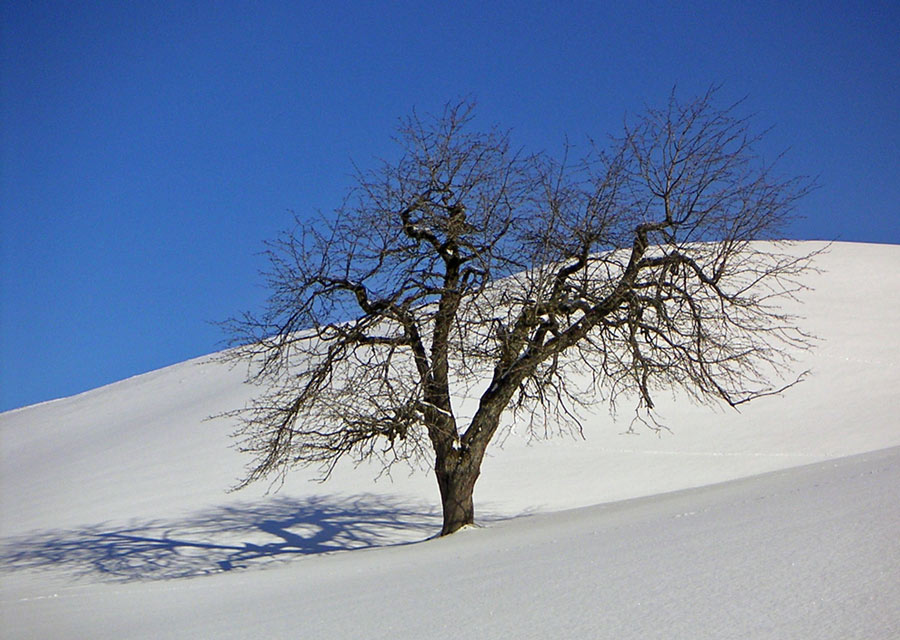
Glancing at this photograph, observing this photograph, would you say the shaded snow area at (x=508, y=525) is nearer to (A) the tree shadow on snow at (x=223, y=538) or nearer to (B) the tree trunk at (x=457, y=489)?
(A) the tree shadow on snow at (x=223, y=538)

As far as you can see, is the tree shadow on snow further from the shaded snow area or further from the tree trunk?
the tree trunk

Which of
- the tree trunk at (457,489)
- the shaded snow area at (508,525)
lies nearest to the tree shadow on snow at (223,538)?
the shaded snow area at (508,525)

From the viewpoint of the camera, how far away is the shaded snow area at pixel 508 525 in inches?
172

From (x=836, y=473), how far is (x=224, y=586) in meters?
6.32

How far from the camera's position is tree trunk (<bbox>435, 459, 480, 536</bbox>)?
446 inches

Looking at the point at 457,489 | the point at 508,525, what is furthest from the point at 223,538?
the point at 508,525

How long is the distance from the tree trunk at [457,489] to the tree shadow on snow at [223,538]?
7.42 feet

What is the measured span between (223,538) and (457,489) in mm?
5706

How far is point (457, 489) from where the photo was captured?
11.3 m

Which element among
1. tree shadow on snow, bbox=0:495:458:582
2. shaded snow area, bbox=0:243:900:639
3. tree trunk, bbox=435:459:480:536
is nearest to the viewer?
shaded snow area, bbox=0:243:900:639

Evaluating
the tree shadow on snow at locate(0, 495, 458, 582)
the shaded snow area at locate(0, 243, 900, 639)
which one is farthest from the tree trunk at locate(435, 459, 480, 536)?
the tree shadow on snow at locate(0, 495, 458, 582)

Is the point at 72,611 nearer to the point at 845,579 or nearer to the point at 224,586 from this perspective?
the point at 224,586

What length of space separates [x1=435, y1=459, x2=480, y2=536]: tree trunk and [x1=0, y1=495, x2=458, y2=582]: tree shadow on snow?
2263 millimetres

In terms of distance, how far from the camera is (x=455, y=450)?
37.6 ft
